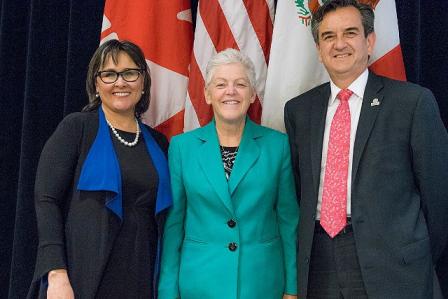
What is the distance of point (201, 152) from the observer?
1853mm

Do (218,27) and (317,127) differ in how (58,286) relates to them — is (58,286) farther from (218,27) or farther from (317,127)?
(218,27)

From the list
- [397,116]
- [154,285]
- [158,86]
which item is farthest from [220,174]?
[158,86]

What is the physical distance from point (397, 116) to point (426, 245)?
403 mm

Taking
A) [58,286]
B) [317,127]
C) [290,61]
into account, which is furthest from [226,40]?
[58,286]

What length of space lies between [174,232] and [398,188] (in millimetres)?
745

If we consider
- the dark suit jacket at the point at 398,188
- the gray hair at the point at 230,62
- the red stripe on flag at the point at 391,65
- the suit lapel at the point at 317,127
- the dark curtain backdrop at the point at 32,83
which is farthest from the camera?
the dark curtain backdrop at the point at 32,83

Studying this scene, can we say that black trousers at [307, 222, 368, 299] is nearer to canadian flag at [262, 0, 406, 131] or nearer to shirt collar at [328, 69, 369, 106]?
shirt collar at [328, 69, 369, 106]

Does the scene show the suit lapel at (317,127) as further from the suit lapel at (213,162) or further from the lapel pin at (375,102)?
the suit lapel at (213,162)

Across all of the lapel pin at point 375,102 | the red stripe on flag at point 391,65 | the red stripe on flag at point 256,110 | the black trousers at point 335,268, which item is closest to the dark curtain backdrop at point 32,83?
the red stripe on flag at point 391,65

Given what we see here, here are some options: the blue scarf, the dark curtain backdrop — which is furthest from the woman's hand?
the dark curtain backdrop

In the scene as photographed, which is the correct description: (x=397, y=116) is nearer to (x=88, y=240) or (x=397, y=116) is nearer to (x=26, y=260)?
(x=88, y=240)

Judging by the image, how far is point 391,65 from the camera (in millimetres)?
2213

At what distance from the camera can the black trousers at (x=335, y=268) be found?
168cm

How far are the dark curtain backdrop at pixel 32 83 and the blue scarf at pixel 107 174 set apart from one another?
0.86 metres
